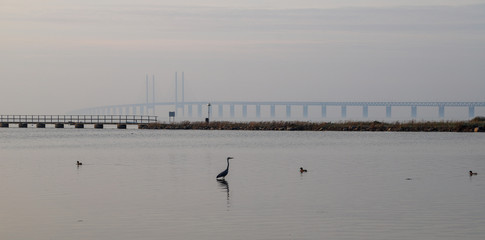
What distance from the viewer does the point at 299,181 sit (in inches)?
1110

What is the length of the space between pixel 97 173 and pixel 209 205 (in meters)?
12.1

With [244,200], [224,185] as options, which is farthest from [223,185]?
[244,200]

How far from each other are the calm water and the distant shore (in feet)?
158

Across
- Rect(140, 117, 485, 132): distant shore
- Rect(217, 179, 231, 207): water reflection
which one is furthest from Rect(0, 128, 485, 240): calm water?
Rect(140, 117, 485, 132): distant shore

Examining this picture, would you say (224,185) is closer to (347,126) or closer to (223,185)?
(223,185)

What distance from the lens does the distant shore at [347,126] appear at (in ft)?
283

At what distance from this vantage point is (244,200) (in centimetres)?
2222

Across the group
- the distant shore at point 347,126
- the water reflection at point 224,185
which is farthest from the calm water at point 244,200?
the distant shore at point 347,126

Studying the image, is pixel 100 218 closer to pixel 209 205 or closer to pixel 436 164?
pixel 209 205

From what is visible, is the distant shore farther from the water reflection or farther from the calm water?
the water reflection

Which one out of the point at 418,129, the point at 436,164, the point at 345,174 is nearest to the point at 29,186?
the point at 345,174

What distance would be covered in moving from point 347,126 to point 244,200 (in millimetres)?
71964

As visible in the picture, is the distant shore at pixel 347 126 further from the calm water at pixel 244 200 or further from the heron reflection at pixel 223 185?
the heron reflection at pixel 223 185

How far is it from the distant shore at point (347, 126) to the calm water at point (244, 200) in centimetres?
4802
